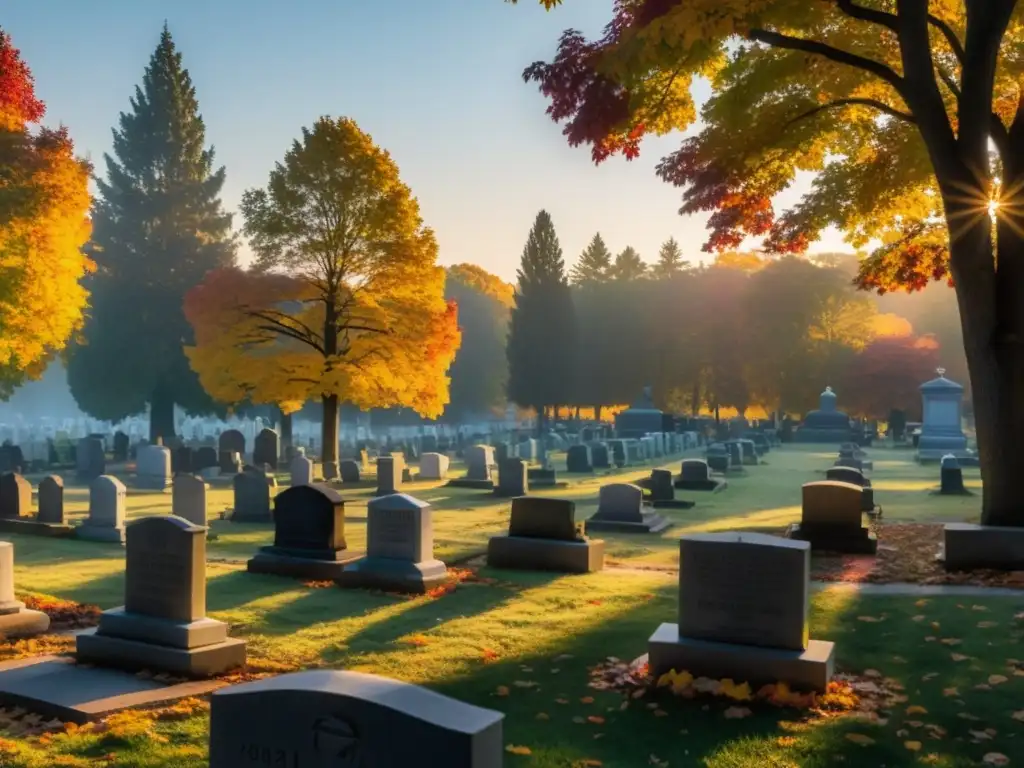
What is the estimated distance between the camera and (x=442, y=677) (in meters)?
7.54

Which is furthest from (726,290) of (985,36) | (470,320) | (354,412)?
(985,36)

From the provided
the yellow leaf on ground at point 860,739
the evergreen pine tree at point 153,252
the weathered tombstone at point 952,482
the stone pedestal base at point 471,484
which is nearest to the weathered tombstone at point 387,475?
the stone pedestal base at point 471,484

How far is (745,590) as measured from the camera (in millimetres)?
7230

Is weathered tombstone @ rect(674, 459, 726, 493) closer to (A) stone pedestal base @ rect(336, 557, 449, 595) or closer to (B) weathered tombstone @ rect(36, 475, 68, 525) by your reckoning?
(A) stone pedestal base @ rect(336, 557, 449, 595)

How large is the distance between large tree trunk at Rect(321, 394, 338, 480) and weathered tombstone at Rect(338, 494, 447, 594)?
1649 cm

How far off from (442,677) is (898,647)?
4.22 metres

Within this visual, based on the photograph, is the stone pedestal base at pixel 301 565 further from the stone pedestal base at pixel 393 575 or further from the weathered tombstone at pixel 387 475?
the weathered tombstone at pixel 387 475

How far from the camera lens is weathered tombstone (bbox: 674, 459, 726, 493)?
2523cm

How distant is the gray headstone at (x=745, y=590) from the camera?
712cm

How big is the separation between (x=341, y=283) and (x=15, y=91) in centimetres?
1015

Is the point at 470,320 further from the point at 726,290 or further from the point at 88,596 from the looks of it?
the point at 88,596

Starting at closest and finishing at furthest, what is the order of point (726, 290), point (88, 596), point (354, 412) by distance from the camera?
point (88, 596) → point (726, 290) → point (354, 412)

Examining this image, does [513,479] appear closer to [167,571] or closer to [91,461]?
[167,571]

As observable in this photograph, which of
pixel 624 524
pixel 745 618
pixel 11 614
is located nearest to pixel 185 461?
pixel 624 524
